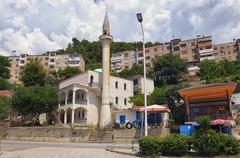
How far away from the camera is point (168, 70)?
245 feet

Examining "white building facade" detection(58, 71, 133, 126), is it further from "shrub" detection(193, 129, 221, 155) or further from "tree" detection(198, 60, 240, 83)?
"shrub" detection(193, 129, 221, 155)

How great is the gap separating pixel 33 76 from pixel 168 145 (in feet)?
207

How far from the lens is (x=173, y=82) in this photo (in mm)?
76250

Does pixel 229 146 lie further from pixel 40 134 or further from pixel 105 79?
pixel 105 79

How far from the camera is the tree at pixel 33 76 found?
241ft

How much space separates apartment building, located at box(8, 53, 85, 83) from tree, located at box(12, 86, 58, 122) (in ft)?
209

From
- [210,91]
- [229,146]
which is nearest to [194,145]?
[229,146]

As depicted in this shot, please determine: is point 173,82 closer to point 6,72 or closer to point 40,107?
point 40,107

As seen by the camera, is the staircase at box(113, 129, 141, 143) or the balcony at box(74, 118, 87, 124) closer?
the staircase at box(113, 129, 141, 143)

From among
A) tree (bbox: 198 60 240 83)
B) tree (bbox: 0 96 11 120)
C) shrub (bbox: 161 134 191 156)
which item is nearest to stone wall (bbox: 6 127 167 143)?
tree (bbox: 0 96 11 120)

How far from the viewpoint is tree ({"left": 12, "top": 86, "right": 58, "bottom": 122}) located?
133 feet

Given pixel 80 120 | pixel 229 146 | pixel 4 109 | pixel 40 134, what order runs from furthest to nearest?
pixel 4 109
pixel 80 120
pixel 40 134
pixel 229 146

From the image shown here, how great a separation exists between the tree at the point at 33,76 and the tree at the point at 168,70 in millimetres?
31089

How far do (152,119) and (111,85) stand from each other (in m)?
13.7
